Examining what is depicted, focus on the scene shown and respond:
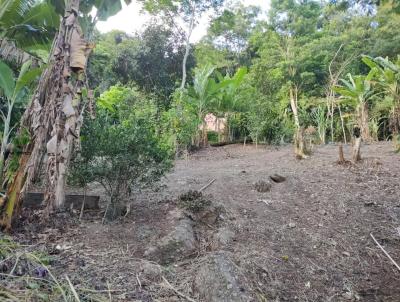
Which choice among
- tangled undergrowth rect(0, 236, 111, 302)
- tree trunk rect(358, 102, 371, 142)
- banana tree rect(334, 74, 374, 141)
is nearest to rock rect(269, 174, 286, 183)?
tangled undergrowth rect(0, 236, 111, 302)

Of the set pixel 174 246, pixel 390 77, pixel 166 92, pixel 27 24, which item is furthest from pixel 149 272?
pixel 166 92

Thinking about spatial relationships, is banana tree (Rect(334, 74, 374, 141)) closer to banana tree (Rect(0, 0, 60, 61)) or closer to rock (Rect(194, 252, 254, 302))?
banana tree (Rect(0, 0, 60, 61))

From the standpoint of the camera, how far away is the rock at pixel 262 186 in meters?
4.39

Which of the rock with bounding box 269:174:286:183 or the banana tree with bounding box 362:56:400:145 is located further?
the banana tree with bounding box 362:56:400:145

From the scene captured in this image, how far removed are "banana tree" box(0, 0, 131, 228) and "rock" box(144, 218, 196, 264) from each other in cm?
103

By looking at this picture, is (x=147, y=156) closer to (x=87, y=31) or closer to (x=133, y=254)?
(x=133, y=254)

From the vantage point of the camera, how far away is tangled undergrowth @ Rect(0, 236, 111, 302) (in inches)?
71.4

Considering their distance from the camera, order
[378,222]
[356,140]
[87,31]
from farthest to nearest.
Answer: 1. [356,140]
2. [87,31]
3. [378,222]

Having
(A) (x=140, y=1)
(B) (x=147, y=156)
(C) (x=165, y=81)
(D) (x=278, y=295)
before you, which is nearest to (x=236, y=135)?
(C) (x=165, y=81)

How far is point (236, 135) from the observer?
10641 mm

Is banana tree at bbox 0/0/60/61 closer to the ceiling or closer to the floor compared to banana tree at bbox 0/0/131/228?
closer to the ceiling

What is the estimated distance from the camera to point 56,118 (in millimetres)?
2971

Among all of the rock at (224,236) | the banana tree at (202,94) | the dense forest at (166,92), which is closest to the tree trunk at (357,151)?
the dense forest at (166,92)

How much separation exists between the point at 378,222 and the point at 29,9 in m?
5.70
